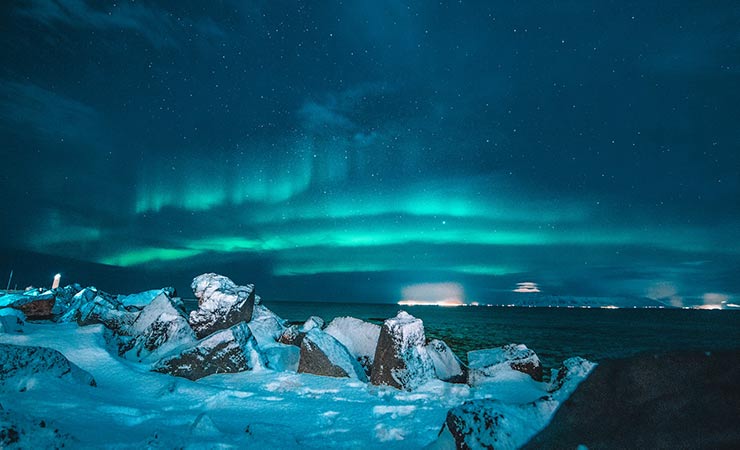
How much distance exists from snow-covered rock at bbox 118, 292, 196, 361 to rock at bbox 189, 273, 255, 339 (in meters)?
→ 0.43

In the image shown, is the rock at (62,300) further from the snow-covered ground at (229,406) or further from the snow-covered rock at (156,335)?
the snow-covered ground at (229,406)

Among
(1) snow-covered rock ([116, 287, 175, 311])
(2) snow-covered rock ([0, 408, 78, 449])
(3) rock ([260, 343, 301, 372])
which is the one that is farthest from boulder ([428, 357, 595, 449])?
(1) snow-covered rock ([116, 287, 175, 311])

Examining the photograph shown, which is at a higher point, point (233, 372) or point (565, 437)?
point (565, 437)

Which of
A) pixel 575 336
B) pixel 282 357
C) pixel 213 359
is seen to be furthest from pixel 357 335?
pixel 575 336

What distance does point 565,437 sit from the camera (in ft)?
8.61

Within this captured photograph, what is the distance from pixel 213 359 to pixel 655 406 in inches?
265

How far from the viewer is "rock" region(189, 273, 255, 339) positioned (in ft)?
29.3

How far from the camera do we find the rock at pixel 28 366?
4312 millimetres

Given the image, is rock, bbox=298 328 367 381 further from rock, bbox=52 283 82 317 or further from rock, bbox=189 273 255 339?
rock, bbox=52 283 82 317

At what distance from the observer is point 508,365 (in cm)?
691

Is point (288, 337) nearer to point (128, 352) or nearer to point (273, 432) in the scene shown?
point (128, 352)

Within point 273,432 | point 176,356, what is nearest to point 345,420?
point 273,432

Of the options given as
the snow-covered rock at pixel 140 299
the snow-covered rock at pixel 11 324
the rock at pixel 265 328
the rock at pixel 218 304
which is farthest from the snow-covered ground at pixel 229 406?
the snow-covered rock at pixel 140 299

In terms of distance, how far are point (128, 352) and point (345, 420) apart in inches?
243
